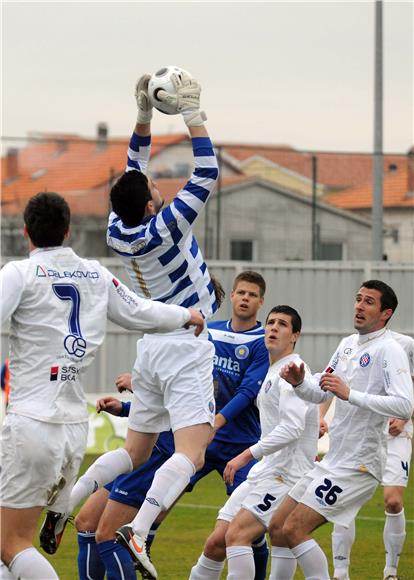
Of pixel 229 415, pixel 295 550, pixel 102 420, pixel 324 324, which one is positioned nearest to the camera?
pixel 295 550

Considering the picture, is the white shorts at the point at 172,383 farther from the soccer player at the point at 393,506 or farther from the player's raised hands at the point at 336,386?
the soccer player at the point at 393,506

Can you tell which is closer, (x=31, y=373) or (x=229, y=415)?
(x=31, y=373)

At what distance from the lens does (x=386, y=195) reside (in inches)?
1152

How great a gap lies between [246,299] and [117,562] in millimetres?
2113

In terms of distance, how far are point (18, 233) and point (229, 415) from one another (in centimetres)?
1793

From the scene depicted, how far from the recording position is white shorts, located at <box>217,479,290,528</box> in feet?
26.6

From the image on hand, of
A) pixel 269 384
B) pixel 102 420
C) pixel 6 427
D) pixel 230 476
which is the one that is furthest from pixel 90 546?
pixel 102 420

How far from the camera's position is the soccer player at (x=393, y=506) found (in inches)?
376

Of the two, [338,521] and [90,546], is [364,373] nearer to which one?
[338,521]

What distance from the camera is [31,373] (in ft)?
21.5

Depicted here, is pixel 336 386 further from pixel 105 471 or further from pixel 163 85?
pixel 163 85

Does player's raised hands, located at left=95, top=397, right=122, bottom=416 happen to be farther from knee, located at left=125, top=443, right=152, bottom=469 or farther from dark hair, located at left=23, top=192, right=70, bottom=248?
dark hair, located at left=23, top=192, right=70, bottom=248

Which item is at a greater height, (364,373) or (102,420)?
(364,373)

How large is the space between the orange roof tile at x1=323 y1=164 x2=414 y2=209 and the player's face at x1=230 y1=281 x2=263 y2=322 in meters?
17.2
